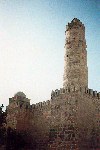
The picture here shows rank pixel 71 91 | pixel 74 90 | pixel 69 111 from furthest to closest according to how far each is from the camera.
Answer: pixel 71 91
pixel 74 90
pixel 69 111

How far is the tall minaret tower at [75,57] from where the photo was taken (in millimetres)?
18312

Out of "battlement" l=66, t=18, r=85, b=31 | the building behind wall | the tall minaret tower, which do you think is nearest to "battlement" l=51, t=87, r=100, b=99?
the building behind wall

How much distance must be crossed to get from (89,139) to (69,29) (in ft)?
32.7

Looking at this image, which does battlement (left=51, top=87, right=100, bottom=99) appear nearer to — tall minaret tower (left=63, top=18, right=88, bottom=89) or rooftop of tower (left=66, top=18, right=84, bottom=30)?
tall minaret tower (left=63, top=18, right=88, bottom=89)

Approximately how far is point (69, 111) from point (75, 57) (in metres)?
5.26

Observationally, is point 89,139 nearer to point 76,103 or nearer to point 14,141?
point 76,103

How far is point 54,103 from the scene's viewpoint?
17.1m

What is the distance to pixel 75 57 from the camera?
61.9 ft

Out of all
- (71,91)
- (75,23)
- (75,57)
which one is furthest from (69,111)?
(75,23)

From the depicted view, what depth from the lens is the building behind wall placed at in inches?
598

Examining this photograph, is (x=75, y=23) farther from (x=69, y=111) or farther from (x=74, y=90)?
(x=69, y=111)

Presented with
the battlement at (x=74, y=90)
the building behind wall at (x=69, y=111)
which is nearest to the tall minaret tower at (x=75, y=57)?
the building behind wall at (x=69, y=111)

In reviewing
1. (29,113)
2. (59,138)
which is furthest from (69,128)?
(29,113)

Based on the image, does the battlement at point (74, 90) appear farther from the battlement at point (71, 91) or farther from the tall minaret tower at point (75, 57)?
the tall minaret tower at point (75, 57)
